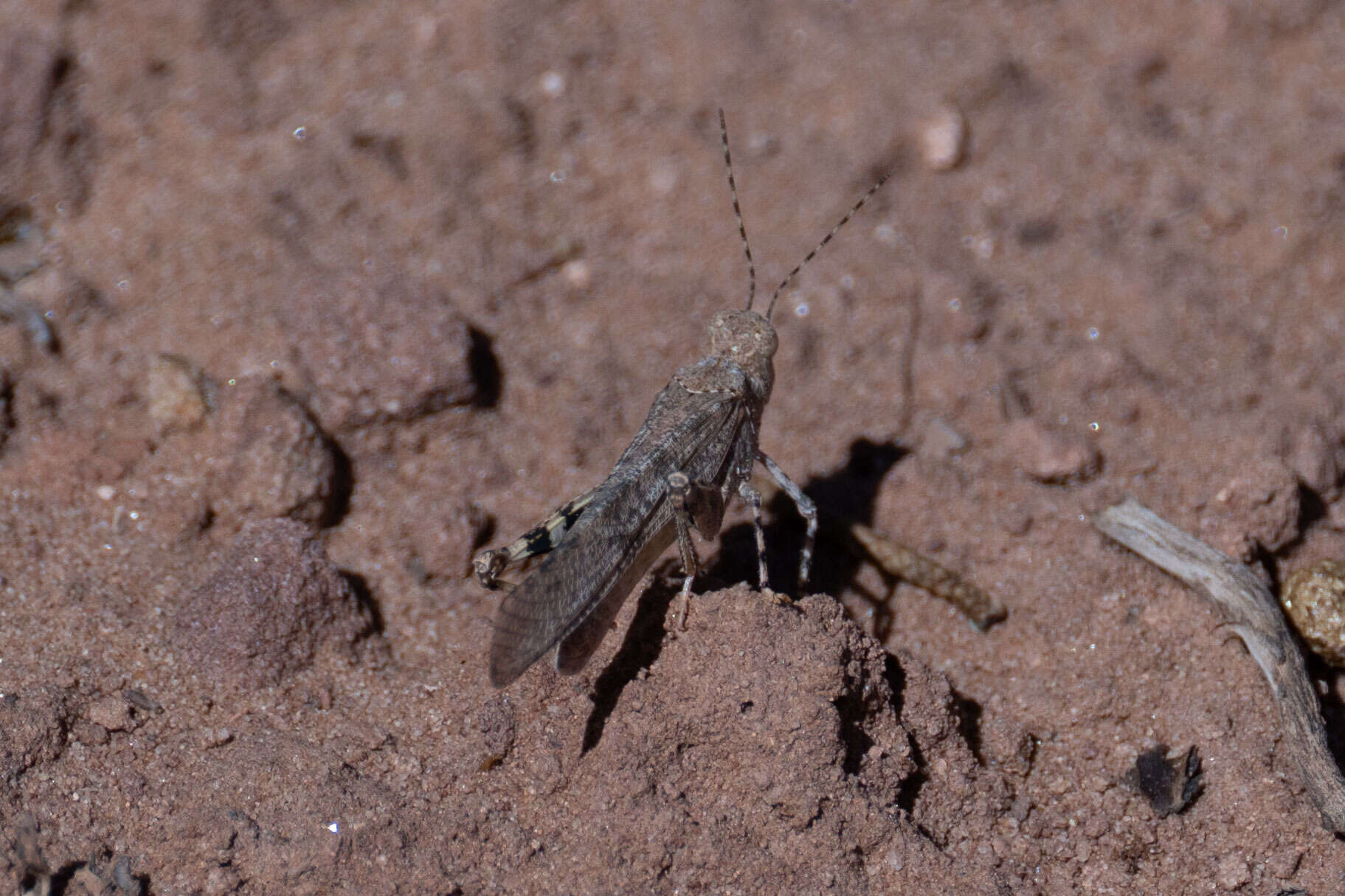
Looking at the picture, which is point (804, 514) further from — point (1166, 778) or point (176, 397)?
point (176, 397)

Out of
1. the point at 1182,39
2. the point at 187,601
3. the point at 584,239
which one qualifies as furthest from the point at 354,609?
the point at 1182,39

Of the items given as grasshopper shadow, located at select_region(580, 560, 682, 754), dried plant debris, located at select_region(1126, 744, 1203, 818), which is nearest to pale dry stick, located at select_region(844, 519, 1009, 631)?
dried plant debris, located at select_region(1126, 744, 1203, 818)

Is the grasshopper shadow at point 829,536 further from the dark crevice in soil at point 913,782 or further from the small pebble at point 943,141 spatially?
the small pebble at point 943,141

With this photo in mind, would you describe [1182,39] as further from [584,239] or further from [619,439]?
[619,439]

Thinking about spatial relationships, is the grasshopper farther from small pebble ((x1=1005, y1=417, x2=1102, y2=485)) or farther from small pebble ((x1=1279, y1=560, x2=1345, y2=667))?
small pebble ((x1=1279, y1=560, x2=1345, y2=667))

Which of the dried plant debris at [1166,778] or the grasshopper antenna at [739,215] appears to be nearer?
the dried plant debris at [1166,778]

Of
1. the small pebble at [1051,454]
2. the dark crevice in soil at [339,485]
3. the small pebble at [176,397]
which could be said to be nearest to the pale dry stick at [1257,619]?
the small pebble at [1051,454]
